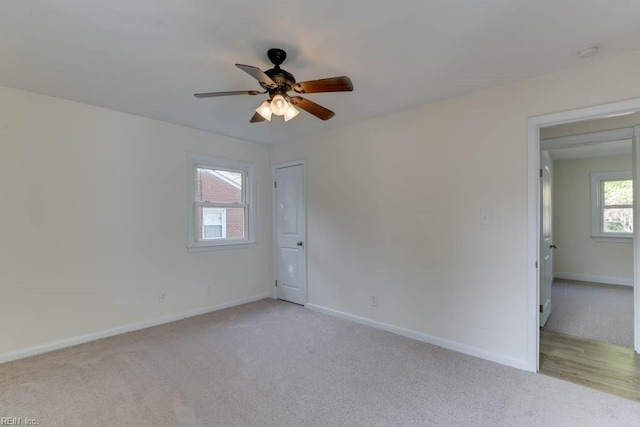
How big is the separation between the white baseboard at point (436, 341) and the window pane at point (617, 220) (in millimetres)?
5198

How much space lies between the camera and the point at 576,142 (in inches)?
133

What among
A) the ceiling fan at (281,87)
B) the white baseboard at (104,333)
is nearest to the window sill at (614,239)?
the ceiling fan at (281,87)

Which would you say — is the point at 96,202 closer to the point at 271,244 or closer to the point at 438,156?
the point at 271,244

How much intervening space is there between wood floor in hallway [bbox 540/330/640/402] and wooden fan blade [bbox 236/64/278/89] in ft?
10.4

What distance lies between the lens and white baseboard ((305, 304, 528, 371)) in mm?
2689

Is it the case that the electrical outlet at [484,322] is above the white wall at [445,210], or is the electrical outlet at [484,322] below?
below

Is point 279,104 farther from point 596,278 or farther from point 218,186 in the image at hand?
point 596,278

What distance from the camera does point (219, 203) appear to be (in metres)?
A: 4.40

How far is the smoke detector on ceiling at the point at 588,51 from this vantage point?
6.94ft

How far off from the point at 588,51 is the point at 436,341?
8.96ft

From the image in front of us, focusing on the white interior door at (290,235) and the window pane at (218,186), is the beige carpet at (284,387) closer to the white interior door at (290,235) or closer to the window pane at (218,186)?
the white interior door at (290,235)

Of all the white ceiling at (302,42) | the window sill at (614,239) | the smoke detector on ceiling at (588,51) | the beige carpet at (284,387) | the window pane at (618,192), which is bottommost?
the beige carpet at (284,387)

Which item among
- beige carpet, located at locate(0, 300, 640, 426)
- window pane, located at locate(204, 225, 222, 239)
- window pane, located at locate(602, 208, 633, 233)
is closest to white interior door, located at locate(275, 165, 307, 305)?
window pane, located at locate(204, 225, 222, 239)

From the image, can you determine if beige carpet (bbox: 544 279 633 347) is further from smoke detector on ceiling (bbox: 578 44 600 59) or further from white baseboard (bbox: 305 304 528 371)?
smoke detector on ceiling (bbox: 578 44 600 59)
